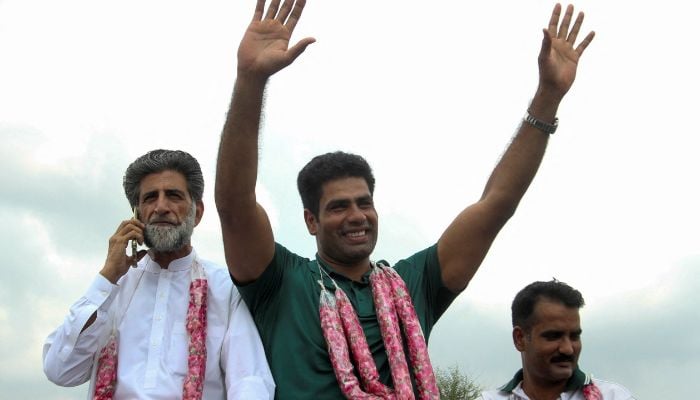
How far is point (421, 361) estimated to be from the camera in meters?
4.23

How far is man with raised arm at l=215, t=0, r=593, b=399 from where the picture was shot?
4020 millimetres

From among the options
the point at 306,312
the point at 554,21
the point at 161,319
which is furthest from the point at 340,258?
the point at 554,21

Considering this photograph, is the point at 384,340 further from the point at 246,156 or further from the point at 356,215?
the point at 246,156

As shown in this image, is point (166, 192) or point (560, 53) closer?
point (166, 192)

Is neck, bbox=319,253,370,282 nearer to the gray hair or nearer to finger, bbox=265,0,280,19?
the gray hair

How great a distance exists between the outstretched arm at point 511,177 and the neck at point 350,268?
0.44m

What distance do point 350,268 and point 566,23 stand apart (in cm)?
201

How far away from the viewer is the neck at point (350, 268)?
4.50 metres

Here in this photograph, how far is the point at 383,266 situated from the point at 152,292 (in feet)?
4.09

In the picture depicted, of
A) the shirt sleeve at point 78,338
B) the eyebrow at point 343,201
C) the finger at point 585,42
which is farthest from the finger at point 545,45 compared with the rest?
the shirt sleeve at point 78,338

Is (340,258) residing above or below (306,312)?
above

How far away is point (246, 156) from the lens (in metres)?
4.01

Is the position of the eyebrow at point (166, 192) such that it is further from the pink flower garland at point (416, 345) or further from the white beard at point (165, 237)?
the pink flower garland at point (416, 345)

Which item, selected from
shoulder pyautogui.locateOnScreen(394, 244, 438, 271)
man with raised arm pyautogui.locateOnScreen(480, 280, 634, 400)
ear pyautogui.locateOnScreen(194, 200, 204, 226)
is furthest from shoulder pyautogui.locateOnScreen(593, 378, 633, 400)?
ear pyautogui.locateOnScreen(194, 200, 204, 226)
